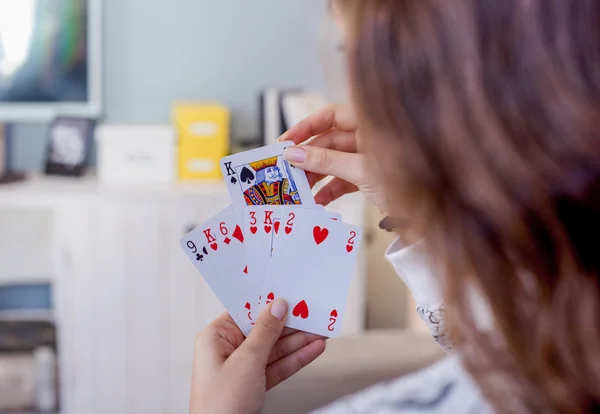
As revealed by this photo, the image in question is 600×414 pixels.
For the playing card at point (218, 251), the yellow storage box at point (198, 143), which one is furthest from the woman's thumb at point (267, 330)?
the yellow storage box at point (198, 143)

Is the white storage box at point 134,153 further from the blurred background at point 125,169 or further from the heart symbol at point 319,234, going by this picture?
the heart symbol at point 319,234

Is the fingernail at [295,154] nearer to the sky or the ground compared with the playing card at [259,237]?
nearer to the sky

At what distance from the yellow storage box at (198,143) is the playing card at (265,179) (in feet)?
3.01

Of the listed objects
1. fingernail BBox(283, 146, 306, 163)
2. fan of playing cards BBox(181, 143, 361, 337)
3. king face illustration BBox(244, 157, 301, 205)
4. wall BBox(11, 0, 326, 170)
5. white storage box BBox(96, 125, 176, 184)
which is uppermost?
wall BBox(11, 0, 326, 170)

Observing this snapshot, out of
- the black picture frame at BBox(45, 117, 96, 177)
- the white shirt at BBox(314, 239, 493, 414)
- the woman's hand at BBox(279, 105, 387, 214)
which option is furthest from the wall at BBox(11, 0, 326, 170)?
the white shirt at BBox(314, 239, 493, 414)

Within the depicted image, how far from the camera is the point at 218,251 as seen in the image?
1230 millimetres

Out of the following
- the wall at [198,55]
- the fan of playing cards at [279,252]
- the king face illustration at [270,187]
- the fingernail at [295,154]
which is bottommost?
the fan of playing cards at [279,252]

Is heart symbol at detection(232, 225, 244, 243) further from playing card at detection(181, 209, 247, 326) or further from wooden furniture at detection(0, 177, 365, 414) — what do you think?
wooden furniture at detection(0, 177, 365, 414)

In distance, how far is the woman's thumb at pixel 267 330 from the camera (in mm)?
1036

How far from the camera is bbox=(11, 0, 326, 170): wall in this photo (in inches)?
92.9

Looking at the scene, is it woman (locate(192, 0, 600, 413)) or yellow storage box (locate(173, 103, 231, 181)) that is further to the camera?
yellow storage box (locate(173, 103, 231, 181))

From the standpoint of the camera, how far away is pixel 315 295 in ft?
3.90

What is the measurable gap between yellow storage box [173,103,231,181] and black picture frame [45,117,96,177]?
35cm

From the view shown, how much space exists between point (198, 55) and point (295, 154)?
4.53 ft
